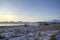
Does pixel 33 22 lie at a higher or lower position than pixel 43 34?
higher

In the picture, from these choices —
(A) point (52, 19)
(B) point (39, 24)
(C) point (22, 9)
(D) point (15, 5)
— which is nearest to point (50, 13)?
(A) point (52, 19)

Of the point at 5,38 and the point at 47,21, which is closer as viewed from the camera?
the point at 5,38

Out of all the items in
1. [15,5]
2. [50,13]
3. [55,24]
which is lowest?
[55,24]

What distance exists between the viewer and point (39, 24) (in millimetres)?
1420

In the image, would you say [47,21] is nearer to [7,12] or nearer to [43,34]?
[43,34]

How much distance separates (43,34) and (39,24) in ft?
0.51

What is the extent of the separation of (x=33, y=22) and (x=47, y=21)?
0.21 meters

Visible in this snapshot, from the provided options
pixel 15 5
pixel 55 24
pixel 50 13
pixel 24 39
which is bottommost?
pixel 24 39

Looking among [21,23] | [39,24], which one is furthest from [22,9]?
[39,24]

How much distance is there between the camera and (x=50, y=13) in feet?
4.70

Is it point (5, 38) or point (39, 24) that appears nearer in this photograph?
point (5, 38)

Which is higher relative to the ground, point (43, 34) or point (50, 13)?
point (50, 13)

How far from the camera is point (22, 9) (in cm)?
139

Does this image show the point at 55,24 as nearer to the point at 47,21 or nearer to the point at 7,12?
the point at 47,21
